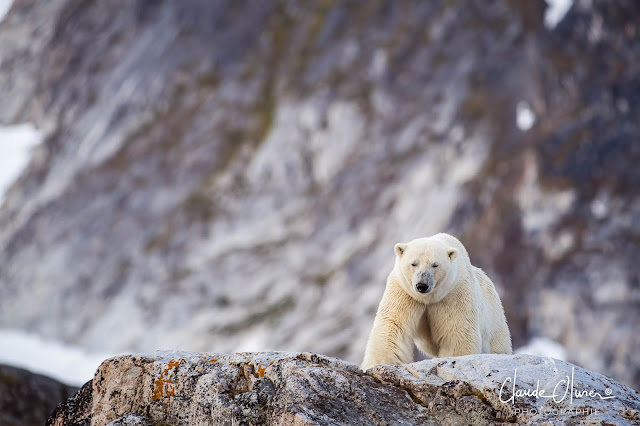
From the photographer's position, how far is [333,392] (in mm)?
7641

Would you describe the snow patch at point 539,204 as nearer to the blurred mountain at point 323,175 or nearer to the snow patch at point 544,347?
the blurred mountain at point 323,175

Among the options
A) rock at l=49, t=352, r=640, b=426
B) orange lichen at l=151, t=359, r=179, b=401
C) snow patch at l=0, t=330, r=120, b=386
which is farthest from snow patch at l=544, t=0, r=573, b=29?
orange lichen at l=151, t=359, r=179, b=401

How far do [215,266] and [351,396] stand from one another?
67921mm

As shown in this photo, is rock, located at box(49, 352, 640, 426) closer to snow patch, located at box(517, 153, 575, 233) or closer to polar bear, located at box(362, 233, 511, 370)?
polar bear, located at box(362, 233, 511, 370)

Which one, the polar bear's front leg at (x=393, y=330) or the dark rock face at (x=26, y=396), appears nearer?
the polar bear's front leg at (x=393, y=330)

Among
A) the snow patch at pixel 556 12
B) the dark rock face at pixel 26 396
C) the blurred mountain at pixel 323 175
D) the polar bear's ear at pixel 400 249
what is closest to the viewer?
the polar bear's ear at pixel 400 249

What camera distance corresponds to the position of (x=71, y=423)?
27.4 feet

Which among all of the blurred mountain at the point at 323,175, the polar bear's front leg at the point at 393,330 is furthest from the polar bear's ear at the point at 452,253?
the blurred mountain at the point at 323,175

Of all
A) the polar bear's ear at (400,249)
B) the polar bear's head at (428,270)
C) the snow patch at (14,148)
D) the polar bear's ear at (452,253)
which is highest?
the snow patch at (14,148)

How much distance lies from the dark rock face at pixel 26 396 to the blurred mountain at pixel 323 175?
1794 inches

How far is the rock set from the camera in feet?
24.3

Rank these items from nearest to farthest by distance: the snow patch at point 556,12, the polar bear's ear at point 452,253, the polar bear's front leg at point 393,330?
1. the polar bear's front leg at point 393,330
2. the polar bear's ear at point 452,253
3. the snow patch at point 556,12

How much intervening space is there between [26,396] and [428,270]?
10.4 m

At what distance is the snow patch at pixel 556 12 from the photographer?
74188 mm
